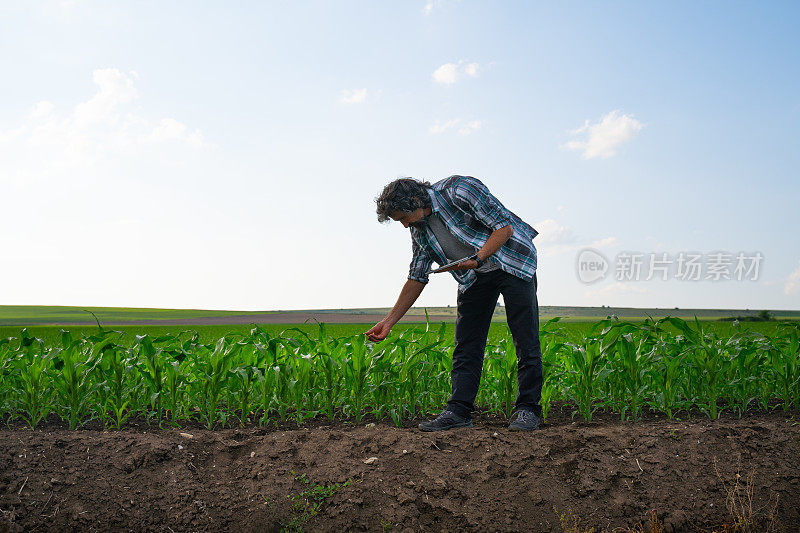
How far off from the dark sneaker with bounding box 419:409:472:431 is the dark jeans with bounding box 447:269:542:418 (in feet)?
0.17

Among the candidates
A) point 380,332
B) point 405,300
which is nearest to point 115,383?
point 380,332

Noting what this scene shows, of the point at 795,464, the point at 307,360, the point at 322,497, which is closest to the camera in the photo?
the point at 322,497

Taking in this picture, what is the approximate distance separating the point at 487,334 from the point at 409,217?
973 mm

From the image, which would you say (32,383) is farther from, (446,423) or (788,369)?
(788,369)

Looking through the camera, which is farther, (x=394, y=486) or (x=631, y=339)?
(x=631, y=339)

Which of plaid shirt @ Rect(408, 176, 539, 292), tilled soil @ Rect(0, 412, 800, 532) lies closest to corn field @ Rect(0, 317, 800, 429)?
tilled soil @ Rect(0, 412, 800, 532)

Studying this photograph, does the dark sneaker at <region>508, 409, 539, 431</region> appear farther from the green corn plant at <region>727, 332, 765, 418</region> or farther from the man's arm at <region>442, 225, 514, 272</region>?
the green corn plant at <region>727, 332, 765, 418</region>

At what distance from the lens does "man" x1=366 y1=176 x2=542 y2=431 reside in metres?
3.75

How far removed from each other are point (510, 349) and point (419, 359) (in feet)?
2.27

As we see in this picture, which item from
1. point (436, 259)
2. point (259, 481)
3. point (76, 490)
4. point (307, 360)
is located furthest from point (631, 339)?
point (76, 490)

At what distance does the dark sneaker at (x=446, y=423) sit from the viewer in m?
3.89

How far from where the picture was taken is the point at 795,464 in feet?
11.7

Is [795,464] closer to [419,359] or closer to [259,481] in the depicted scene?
[419,359]

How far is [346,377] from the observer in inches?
163
